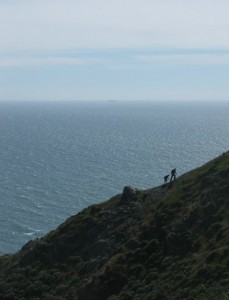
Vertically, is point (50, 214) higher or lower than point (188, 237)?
lower

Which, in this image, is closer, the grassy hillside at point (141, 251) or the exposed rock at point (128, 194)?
the grassy hillside at point (141, 251)

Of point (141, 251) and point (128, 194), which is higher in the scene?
point (128, 194)

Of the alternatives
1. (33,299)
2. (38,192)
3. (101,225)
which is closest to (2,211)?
(38,192)

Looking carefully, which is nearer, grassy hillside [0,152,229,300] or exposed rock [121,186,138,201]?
grassy hillside [0,152,229,300]

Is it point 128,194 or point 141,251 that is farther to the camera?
point 128,194

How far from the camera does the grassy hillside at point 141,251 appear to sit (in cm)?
3612

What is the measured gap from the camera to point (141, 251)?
4453 cm

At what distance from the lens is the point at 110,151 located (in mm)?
196375

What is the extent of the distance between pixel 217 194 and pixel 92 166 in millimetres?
115875

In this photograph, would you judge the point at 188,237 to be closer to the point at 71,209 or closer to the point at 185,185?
the point at 185,185

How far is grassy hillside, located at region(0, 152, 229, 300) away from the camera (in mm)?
36125

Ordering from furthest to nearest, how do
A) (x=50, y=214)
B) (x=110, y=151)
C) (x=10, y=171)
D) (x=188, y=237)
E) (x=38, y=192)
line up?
(x=110, y=151), (x=10, y=171), (x=38, y=192), (x=50, y=214), (x=188, y=237)

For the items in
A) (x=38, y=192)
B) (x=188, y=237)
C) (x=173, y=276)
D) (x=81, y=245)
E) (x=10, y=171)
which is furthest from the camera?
(x=10, y=171)

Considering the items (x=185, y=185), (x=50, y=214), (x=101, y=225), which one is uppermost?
(x=185, y=185)
